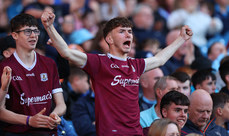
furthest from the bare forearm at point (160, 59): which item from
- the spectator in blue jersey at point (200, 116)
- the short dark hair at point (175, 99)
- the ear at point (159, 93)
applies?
the ear at point (159, 93)

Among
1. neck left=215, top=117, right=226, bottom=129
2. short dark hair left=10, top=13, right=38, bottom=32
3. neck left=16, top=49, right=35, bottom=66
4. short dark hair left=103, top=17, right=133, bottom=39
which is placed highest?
short dark hair left=10, top=13, right=38, bottom=32

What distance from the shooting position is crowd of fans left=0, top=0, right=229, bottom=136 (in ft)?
19.9

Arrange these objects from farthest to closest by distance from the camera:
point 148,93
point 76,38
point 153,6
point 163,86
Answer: point 153,6
point 76,38
point 148,93
point 163,86

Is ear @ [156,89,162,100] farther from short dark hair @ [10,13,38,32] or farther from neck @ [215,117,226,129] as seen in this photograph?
short dark hair @ [10,13,38,32]

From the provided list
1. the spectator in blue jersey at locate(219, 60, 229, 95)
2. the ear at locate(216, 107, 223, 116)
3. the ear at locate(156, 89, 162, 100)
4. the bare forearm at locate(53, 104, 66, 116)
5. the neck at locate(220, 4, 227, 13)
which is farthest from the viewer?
the neck at locate(220, 4, 227, 13)

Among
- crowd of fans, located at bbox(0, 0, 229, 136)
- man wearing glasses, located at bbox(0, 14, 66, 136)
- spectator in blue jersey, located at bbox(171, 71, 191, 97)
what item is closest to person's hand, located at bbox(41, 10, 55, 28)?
crowd of fans, located at bbox(0, 0, 229, 136)

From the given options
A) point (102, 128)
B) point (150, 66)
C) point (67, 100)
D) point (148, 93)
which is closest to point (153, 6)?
point (148, 93)

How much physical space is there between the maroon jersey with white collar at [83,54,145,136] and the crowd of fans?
1.00 ft

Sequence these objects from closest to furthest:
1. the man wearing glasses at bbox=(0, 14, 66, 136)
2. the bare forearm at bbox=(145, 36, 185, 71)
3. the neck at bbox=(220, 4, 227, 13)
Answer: the man wearing glasses at bbox=(0, 14, 66, 136) < the bare forearm at bbox=(145, 36, 185, 71) < the neck at bbox=(220, 4, 227, 13)

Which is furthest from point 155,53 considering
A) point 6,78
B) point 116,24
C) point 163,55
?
point 6,78

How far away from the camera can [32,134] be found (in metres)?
4.90

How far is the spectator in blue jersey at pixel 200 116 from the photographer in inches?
239

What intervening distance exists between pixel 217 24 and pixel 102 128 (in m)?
7.10

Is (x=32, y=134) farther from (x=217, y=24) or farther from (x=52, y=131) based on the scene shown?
(x=217, y=24)
